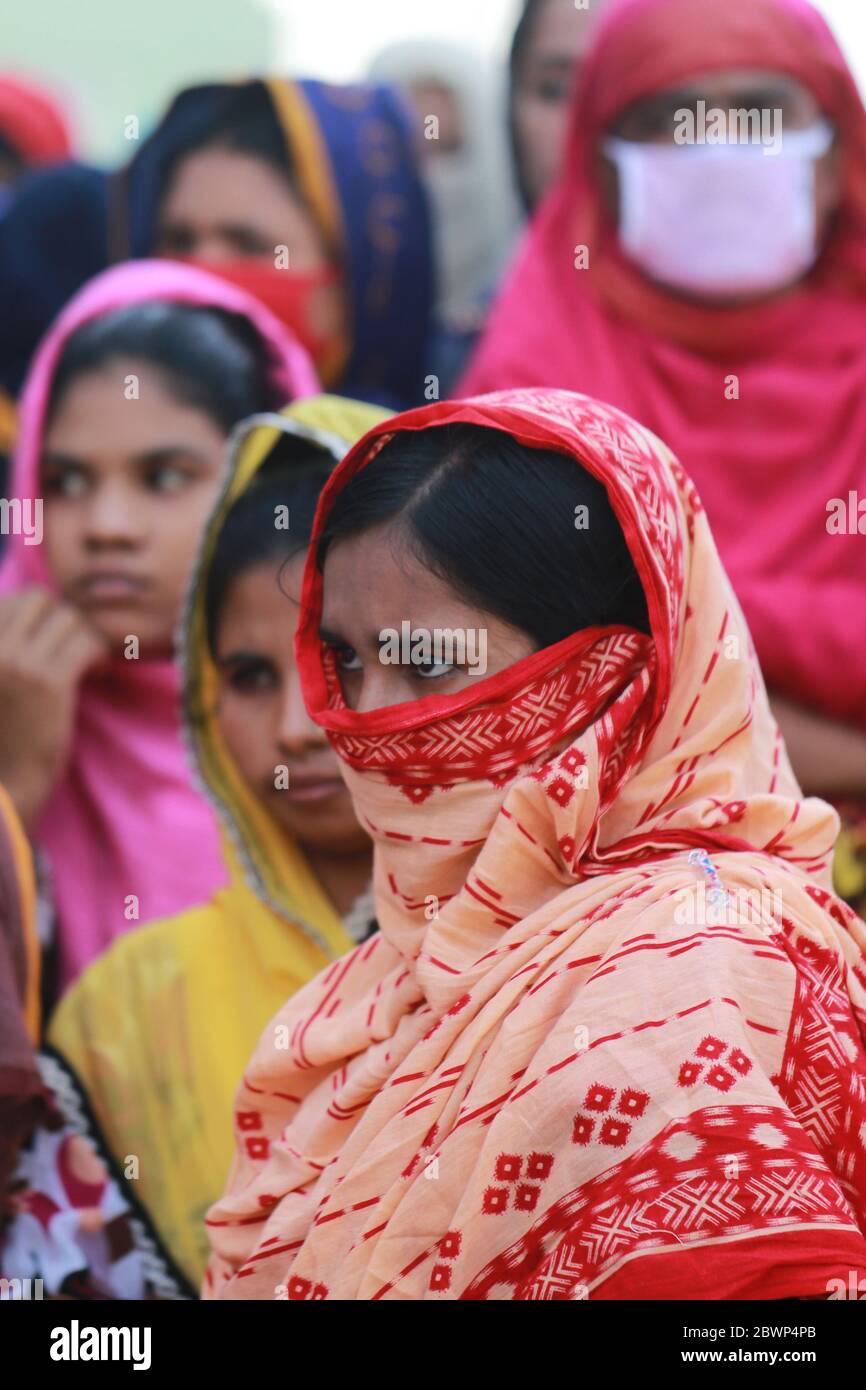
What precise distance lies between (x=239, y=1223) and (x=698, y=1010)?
71cm

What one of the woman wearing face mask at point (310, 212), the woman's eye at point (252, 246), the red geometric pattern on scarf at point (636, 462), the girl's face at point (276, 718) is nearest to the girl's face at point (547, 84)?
the woman wearing face mask at point (310, 212)

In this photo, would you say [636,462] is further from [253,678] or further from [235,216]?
[235,216]

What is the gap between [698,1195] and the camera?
1.46m

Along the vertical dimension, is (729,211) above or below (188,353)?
above

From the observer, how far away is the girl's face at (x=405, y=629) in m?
1.75

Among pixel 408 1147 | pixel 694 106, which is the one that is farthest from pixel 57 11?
pixel 408 1147

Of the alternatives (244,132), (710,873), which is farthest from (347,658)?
(244,132)

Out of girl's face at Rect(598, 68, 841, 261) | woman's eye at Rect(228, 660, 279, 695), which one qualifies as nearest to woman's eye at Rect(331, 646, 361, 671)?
woman's eye at Rect(228, 660, 279, 695)

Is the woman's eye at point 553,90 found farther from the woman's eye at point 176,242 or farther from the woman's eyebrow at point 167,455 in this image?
the woman's eyebrow at point 167,455

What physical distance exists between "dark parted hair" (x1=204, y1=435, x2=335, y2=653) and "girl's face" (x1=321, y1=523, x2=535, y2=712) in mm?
886

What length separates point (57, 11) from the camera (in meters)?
17.6

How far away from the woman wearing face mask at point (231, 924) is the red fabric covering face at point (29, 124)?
3381 mm

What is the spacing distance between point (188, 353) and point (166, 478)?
30 centimetres

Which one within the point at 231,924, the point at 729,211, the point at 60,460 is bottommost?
the point at 231,924
